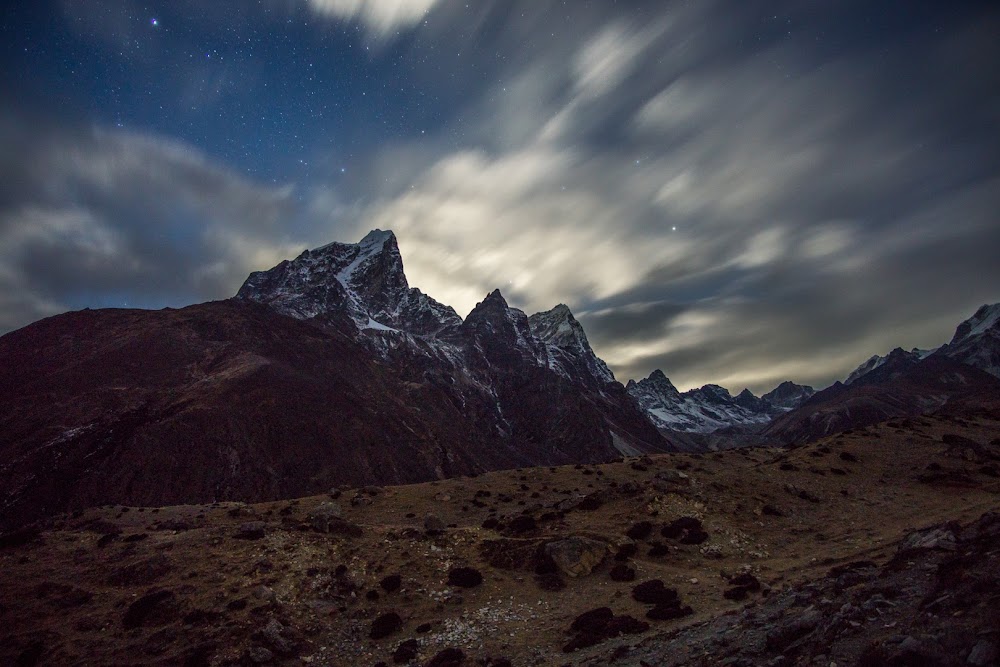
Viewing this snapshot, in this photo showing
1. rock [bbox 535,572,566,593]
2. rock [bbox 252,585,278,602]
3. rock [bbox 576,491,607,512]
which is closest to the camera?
rock [bbox 252,585,278,602]

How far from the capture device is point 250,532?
100 ft

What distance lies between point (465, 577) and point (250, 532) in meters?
15.0

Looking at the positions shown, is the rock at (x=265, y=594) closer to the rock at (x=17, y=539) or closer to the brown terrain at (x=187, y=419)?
the rock at (x=17, y=539)

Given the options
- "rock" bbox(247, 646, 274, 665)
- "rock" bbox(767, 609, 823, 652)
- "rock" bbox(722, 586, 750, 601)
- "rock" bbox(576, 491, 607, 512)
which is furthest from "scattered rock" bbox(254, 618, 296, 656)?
"rock" bbox(576, 491, 607, 512)

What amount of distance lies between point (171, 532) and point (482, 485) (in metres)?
35.2

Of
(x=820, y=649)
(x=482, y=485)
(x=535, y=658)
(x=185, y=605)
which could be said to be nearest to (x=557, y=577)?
(x=535, y=658)

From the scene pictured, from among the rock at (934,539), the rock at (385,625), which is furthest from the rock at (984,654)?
the rock at (385,625)

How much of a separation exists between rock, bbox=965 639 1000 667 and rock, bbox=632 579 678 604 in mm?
14464

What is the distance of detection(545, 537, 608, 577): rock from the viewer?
26266mm

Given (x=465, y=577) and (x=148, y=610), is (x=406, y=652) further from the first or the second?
(x=148, y=610)

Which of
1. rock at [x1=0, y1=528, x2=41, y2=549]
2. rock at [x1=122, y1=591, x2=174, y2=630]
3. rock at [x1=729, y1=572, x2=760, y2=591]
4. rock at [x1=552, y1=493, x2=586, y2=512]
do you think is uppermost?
rock at [x1=0, y1=528, x2=41, y2=549]

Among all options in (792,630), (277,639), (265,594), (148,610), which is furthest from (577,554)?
(148,610)

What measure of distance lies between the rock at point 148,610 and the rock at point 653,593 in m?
22.9

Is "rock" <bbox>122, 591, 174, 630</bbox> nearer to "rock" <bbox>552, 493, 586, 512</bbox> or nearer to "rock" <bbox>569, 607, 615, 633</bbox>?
"rock" <bbox>569, 607, 615, 633</bbox>
